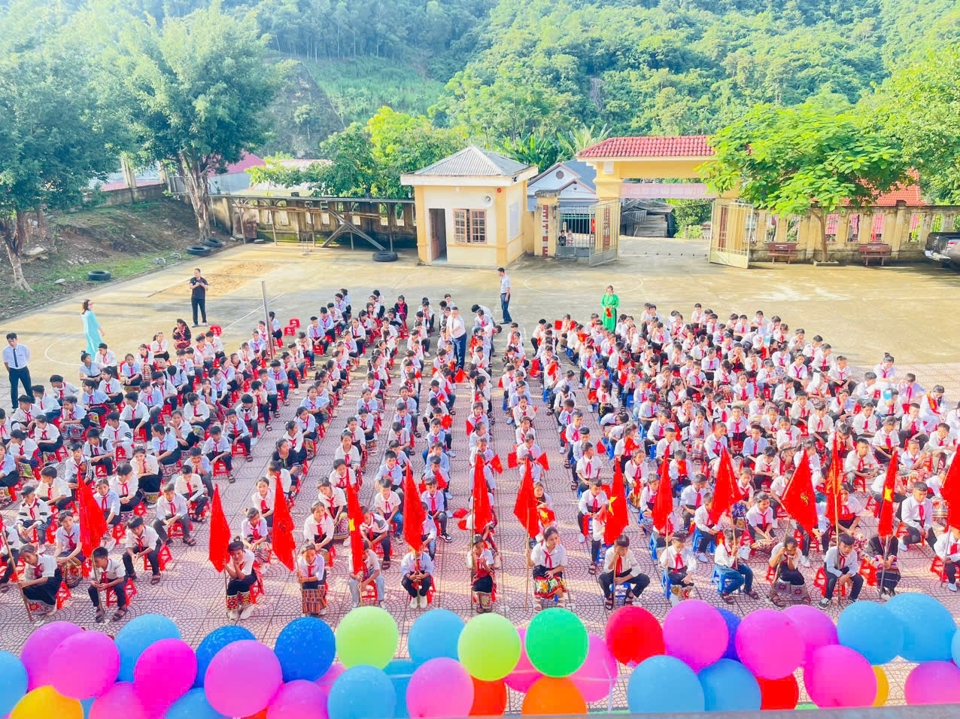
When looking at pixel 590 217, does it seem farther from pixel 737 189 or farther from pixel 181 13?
pixel 181 13

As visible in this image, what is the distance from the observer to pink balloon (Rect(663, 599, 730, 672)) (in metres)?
4.65

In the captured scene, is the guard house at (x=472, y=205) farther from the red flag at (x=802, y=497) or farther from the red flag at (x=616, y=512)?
the red flag at (x=802, y=497)

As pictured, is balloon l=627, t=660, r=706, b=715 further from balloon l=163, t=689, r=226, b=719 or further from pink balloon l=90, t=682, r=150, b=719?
pink balloon l=90, t=682, r=150, b=719

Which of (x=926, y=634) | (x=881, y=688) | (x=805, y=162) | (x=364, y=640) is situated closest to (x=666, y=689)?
(x=881, y=688)

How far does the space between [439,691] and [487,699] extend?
19.0 inches

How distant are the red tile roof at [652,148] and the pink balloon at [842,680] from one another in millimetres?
20513

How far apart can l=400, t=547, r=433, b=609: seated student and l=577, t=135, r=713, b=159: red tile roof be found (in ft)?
62.5

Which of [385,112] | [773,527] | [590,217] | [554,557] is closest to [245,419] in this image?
[554,557]

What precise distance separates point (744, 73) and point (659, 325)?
43764 millimetres

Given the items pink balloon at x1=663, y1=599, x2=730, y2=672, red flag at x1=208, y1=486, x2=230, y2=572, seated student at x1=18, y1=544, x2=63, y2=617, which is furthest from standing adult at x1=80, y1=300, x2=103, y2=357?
pink balloon at x1=663, y1=599, x2=730, y2=672

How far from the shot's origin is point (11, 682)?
4473mm

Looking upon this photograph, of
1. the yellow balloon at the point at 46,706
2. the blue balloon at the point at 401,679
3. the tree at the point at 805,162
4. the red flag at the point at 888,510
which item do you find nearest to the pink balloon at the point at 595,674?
the blue balloon at the point at 401,679

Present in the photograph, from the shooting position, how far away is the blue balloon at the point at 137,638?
186 inches

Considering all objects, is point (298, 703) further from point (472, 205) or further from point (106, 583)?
point (472, 205)
